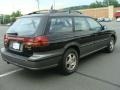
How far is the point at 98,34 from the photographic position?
6887mm

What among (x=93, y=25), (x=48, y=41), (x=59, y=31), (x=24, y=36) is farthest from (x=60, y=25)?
(x=93, y=25)

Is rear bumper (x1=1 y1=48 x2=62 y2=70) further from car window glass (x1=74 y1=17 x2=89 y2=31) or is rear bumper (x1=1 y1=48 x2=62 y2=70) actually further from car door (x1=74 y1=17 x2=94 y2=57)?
car window glass (x1=74 y1=17 x2=89 y2=31)

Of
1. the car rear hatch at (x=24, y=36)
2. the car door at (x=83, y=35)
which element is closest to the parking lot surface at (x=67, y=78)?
the car door at (x=83, y=35)

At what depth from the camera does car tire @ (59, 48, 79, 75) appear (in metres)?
5.25

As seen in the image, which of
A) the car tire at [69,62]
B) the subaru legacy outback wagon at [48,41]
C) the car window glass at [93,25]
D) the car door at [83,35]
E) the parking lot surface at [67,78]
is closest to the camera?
the parking lot surface at [67,78]

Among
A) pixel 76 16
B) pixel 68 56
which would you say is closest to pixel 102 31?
pixel 76 16

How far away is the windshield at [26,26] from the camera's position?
196 inches

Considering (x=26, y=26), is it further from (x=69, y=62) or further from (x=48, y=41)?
(x=69, y=62)

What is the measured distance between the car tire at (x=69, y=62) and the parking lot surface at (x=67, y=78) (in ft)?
0.47

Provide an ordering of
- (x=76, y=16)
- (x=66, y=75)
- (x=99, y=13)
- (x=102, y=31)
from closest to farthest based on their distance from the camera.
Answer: (x=66, y=75) → (x=76, y=16) → (x=102, y=31) → (x=99, y=13)

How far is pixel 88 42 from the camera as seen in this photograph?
626cm

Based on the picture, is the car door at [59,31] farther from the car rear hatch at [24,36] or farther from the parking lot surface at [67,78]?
the parking lot surface at [67,78]

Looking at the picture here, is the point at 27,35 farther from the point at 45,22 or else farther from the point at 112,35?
the point at 112,35

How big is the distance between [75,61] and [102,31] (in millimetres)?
2053
